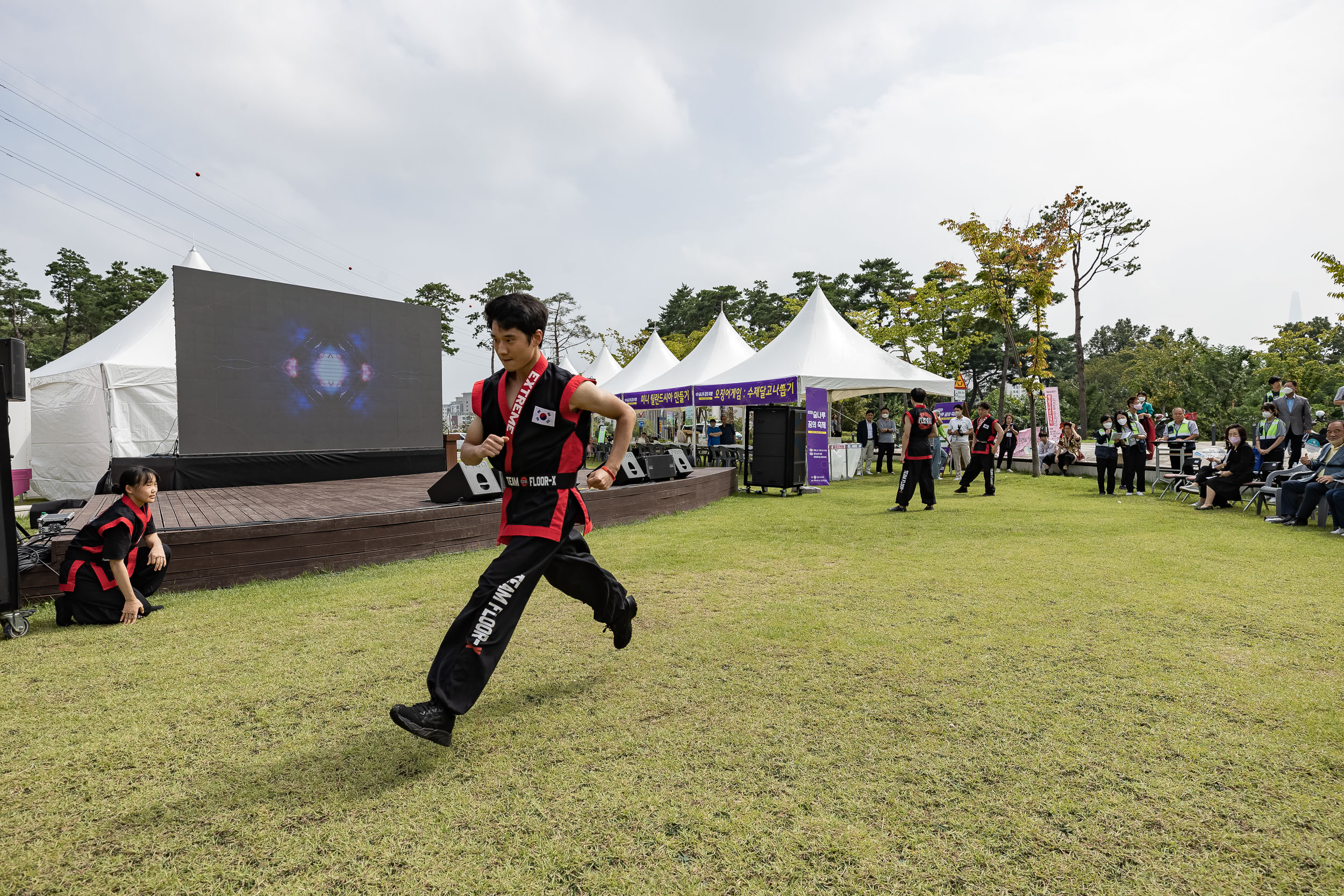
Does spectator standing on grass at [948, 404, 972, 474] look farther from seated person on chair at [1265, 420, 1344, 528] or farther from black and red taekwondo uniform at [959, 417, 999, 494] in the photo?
seated person on chair at [1265, 420, 1344, 528]

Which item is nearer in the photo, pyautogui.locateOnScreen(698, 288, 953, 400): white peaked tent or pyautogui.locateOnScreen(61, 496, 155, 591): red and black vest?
pyautogui.locateOnScreen(61, 496, 155, 591): red and black vest

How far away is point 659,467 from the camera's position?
1013cm

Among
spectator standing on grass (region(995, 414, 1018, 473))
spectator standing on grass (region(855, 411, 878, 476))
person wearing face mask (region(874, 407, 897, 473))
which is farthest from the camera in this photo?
spectator standing on grass (region(995, 414, 1018, 473))

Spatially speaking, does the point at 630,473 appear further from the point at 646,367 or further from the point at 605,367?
the point at 605,367

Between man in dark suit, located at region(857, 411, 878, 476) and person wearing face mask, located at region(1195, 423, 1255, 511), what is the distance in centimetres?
788

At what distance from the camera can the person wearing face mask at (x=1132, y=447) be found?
11.9 m

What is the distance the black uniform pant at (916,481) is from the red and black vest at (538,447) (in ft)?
26.1

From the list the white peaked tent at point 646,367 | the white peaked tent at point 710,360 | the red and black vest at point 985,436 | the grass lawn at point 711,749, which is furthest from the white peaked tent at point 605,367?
the grass lawn at point 711,749

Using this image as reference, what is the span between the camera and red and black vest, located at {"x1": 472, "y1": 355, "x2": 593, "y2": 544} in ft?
8.99

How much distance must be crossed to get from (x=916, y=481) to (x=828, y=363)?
5853 millimetres

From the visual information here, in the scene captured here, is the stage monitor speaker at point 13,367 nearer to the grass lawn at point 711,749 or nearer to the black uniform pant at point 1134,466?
the grass lawn at point 711,749

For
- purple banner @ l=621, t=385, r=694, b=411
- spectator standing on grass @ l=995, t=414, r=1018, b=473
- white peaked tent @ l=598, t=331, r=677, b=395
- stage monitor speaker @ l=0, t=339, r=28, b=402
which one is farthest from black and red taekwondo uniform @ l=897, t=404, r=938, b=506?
white peaked tent @ l=598, t=331, r=677, b=395

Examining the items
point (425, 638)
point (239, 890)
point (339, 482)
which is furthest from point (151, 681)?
point (339, 482)

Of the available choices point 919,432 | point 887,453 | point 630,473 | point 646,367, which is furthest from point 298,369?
point 646,367
